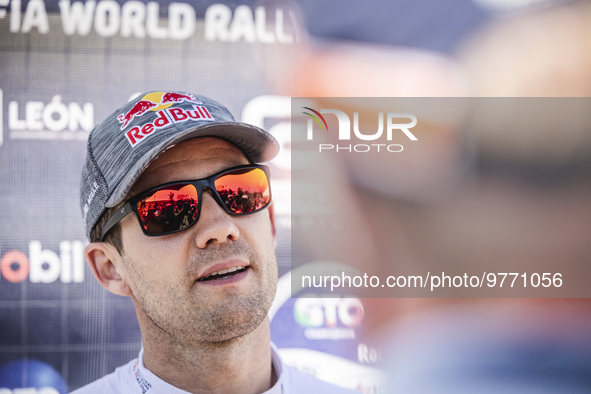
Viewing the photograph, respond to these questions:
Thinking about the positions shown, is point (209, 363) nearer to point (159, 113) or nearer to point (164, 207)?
point (164, 207)

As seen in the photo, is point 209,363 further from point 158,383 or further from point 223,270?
point 223,270

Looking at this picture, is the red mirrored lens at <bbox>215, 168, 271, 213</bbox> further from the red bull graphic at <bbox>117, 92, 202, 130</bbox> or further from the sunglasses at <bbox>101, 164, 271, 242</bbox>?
the red bull graphic at <bbox>117, 92, 202, 130</bbox>

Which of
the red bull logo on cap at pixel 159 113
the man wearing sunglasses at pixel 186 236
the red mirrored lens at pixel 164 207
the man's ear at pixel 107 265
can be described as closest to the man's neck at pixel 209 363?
the man wearing sunglasses at pixel 186 236

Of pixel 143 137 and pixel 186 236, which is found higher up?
pixel 143 137

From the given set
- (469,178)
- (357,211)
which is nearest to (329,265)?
(357,211)

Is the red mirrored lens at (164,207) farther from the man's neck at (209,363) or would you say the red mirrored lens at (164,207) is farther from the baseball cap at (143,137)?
the man's neck at (209,363)

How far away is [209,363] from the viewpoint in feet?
4.06

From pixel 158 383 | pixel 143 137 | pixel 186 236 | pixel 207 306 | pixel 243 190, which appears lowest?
pixel 158 383

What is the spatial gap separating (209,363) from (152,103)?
0.67m

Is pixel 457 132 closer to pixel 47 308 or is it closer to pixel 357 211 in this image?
pixel 357 211

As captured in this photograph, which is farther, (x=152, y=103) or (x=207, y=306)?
(x=152, y=103)

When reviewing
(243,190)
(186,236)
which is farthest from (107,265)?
(243,190)

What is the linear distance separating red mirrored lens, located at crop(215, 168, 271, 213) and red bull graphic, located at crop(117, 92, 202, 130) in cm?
23

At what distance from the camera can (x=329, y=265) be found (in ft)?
7.01
